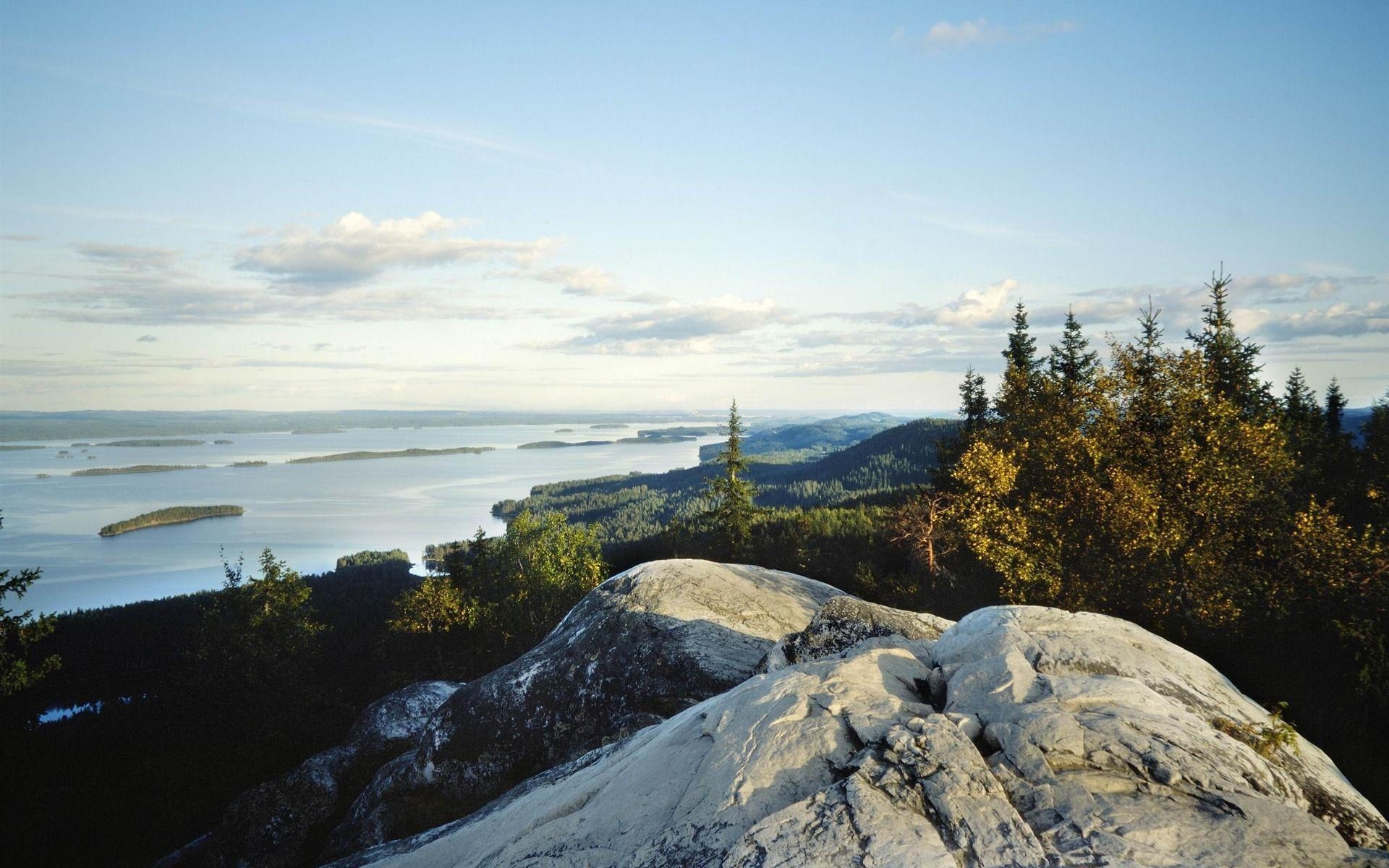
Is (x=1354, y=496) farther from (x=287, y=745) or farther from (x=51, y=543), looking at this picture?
(x=51, y=543)

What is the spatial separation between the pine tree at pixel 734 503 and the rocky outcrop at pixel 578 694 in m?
27.4

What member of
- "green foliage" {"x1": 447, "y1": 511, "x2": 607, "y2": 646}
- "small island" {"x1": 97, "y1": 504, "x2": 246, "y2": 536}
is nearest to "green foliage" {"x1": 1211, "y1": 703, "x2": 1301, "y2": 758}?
"green foliage" {"x1": 447, "y1": 511, "x2": 607, "y2": 646}

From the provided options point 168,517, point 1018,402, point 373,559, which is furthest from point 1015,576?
point 168,517

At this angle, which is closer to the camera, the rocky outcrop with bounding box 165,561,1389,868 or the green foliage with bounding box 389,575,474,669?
the rocky outcrop with bounding box 165,561,1389,868

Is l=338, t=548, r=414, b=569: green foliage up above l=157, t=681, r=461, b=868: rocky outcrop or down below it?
below

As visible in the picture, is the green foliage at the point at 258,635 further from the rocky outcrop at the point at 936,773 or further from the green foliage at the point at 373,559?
the green foliage at the point at 373,559

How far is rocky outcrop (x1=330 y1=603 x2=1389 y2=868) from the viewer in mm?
6254

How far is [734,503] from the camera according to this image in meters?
48.2

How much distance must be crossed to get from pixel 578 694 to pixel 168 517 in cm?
22081

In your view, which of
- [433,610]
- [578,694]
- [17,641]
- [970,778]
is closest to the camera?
[970,778]

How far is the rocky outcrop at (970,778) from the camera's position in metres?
6.25

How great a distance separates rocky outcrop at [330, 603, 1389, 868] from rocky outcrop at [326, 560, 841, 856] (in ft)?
19.4

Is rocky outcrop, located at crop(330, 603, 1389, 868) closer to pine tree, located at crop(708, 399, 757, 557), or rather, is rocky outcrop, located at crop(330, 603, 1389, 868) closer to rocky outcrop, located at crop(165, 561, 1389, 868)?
rocky outcrop, located at crop(165, 561, 1389, 868)

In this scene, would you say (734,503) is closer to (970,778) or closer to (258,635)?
(258,635)
